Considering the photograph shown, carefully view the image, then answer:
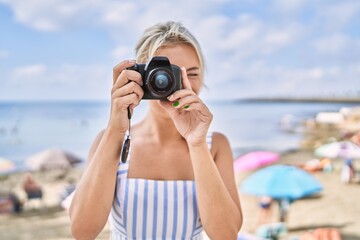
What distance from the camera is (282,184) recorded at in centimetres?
465

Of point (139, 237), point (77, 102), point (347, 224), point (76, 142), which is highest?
point (77, 102)

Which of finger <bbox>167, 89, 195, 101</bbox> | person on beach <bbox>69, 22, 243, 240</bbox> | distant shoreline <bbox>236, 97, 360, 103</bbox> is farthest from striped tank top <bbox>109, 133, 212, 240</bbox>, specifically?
distant shoreline <bbox>236, 97, 360, 103</bbox>

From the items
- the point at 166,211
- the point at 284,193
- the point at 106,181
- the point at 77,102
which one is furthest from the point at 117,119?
the point at 77,102

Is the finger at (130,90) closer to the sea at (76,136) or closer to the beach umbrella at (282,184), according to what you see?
the beach umbrella at (282,184)

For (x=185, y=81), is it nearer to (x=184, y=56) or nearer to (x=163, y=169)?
(x=184, y=56)

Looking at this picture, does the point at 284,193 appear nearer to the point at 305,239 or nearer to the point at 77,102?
the point at 305,239

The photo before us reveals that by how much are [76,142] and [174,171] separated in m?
21.4

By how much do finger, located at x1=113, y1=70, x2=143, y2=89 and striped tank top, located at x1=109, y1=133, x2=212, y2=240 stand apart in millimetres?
201

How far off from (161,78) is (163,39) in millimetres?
106

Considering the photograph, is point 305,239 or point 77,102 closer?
point 305,239

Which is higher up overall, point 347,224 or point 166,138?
point 347,224

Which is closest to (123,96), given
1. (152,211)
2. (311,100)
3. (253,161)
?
(152,211)

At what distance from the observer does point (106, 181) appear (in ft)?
3.21

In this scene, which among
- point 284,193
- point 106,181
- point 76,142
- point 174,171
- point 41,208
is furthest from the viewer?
point 76,142
